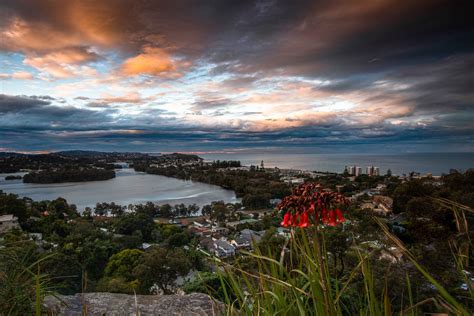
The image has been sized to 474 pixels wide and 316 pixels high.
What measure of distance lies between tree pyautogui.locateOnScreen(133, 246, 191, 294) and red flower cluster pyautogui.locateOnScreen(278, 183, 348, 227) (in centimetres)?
936

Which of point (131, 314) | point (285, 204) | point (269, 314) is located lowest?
point (131, 314)

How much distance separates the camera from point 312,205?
1016 millimetres

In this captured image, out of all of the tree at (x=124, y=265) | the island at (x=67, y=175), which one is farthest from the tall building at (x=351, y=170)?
the island at (x=67, y=175)

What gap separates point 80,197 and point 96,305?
41126mm

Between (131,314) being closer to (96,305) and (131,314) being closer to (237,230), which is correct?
(96,305)

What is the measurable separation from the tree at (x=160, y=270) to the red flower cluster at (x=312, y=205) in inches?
369

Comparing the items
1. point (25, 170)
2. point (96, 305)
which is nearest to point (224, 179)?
point (25, 170)

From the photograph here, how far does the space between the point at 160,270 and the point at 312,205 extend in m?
9.76

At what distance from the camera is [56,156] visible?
63031 millimetres

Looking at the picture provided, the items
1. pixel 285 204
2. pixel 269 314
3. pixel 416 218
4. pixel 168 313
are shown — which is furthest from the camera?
pixel 416 218

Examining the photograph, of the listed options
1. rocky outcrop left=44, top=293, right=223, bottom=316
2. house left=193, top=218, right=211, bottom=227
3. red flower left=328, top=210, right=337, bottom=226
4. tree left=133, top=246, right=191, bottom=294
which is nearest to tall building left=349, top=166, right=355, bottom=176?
house left=193, top=218, right=211, bottom=227

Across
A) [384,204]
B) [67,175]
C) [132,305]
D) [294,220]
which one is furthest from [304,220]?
[67,175]

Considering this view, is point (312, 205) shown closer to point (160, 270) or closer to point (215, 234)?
point (160, 270)

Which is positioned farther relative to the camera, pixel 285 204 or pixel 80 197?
pixel 80 197
